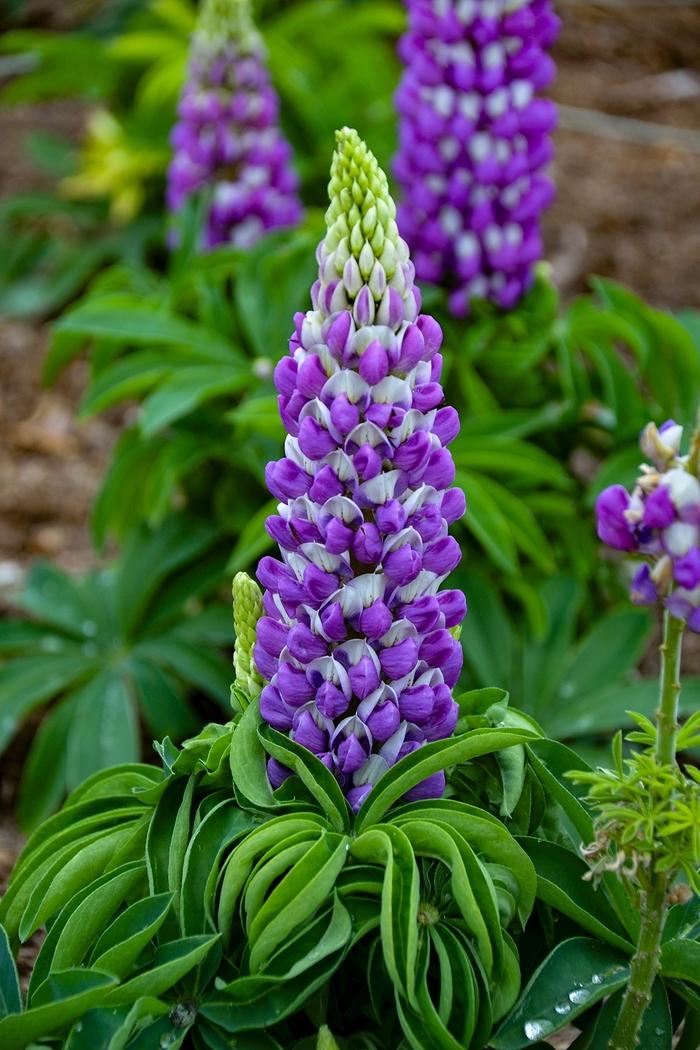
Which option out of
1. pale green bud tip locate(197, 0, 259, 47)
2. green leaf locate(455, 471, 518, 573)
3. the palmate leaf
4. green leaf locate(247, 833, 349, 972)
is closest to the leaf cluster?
green leaf locate(247, 833, 349, 972)

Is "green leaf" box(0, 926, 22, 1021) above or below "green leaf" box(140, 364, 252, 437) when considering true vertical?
below

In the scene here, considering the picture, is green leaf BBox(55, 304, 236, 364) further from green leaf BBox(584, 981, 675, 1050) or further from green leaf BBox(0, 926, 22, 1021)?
green leaf BBox(584, 981, 675, 1050)

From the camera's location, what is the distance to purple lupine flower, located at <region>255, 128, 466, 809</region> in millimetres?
1234

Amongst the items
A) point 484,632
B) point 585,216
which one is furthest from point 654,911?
point 585,216

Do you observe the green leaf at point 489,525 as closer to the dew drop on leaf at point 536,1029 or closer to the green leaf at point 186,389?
the green leaf at point 186,389

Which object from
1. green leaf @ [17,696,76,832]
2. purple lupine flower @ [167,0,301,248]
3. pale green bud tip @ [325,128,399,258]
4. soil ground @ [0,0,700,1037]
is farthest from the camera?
soil ground @ [0,0,700,1037]

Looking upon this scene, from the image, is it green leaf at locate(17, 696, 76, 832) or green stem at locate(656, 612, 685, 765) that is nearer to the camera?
green stem at locate(656, 612, 685, 765)

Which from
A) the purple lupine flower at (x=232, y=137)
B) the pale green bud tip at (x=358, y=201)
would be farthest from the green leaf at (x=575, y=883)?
the purple lupine flower at (x=232, y=137)

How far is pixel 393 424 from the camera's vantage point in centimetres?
125

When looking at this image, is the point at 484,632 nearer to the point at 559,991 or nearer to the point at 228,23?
the point at 559,991

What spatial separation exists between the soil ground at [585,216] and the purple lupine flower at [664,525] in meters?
1.98

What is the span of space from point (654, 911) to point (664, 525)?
1.25 feet

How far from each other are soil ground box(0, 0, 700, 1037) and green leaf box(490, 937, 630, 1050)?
174 cm

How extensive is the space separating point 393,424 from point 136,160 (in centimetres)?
301
